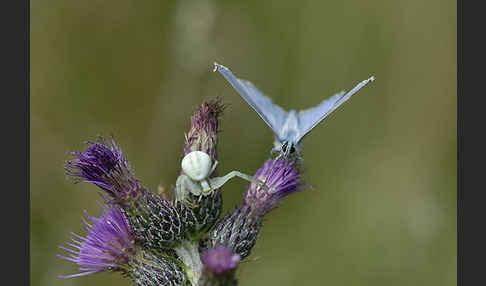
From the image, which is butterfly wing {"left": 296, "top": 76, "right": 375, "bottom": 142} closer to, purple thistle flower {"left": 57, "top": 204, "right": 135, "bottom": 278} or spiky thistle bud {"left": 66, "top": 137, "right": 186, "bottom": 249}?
spiky thistle bud {"left": 66, "top": 137, "right": 186, "bottom": 249}

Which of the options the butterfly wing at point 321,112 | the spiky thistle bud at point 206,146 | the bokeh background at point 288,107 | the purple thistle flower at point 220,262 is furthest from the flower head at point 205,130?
the bokeh background at point 288,107

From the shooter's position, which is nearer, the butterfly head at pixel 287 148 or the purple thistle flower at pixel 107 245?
the butterfly head at pixel 287 148

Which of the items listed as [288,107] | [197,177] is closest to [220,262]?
[197,177]

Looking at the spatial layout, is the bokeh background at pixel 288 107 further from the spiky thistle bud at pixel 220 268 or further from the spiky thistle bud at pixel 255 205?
the spiky thistle bud at pixel 220 268

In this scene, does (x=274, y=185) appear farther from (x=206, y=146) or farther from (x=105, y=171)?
(x=105, y=171)

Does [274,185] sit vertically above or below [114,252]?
above

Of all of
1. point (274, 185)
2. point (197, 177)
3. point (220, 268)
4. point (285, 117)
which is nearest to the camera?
point (220, 268)

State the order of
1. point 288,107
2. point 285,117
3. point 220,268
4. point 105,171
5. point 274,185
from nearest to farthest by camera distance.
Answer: point 220,268 → point 105,171 → point 274,185 → point 285,117 → point 288,107

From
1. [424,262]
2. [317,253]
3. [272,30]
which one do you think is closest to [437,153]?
[424,262]
